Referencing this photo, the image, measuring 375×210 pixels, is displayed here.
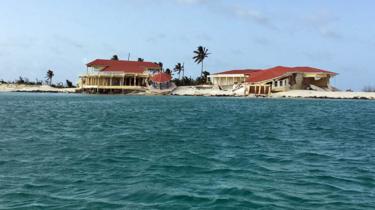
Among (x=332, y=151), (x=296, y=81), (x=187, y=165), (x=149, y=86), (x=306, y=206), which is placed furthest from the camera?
(x=149, y=86)

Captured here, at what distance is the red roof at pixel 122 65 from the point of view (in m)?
108

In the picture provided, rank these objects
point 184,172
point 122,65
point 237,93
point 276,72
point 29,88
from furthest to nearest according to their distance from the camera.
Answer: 1. point 29,88
2. point 122,65
3. point 237,93
4. point 276,72
5. point 184,172

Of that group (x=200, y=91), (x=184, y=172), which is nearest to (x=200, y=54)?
(x=200, y=91)

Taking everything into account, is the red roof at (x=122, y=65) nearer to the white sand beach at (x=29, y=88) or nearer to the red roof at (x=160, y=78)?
the red roof at (x=160, y=78)

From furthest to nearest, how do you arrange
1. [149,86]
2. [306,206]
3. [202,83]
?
[202,83], [149,86], [306,206]

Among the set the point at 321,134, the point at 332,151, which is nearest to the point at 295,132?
the point at 321,134

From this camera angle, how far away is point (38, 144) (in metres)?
21.3

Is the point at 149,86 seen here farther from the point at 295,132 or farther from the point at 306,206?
the point at 306,206

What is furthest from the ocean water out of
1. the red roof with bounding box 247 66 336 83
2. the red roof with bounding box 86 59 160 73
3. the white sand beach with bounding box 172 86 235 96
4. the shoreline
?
the red roof with bounding box 86 59 160 73

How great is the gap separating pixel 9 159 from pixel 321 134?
62.0ft

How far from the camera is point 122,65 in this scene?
10962 cm

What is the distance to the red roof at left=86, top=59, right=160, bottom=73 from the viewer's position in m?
108

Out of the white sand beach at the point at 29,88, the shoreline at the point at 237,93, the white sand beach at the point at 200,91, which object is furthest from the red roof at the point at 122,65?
the white sand beach at the point at 29,88

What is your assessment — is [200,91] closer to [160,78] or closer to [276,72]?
[160,78]
